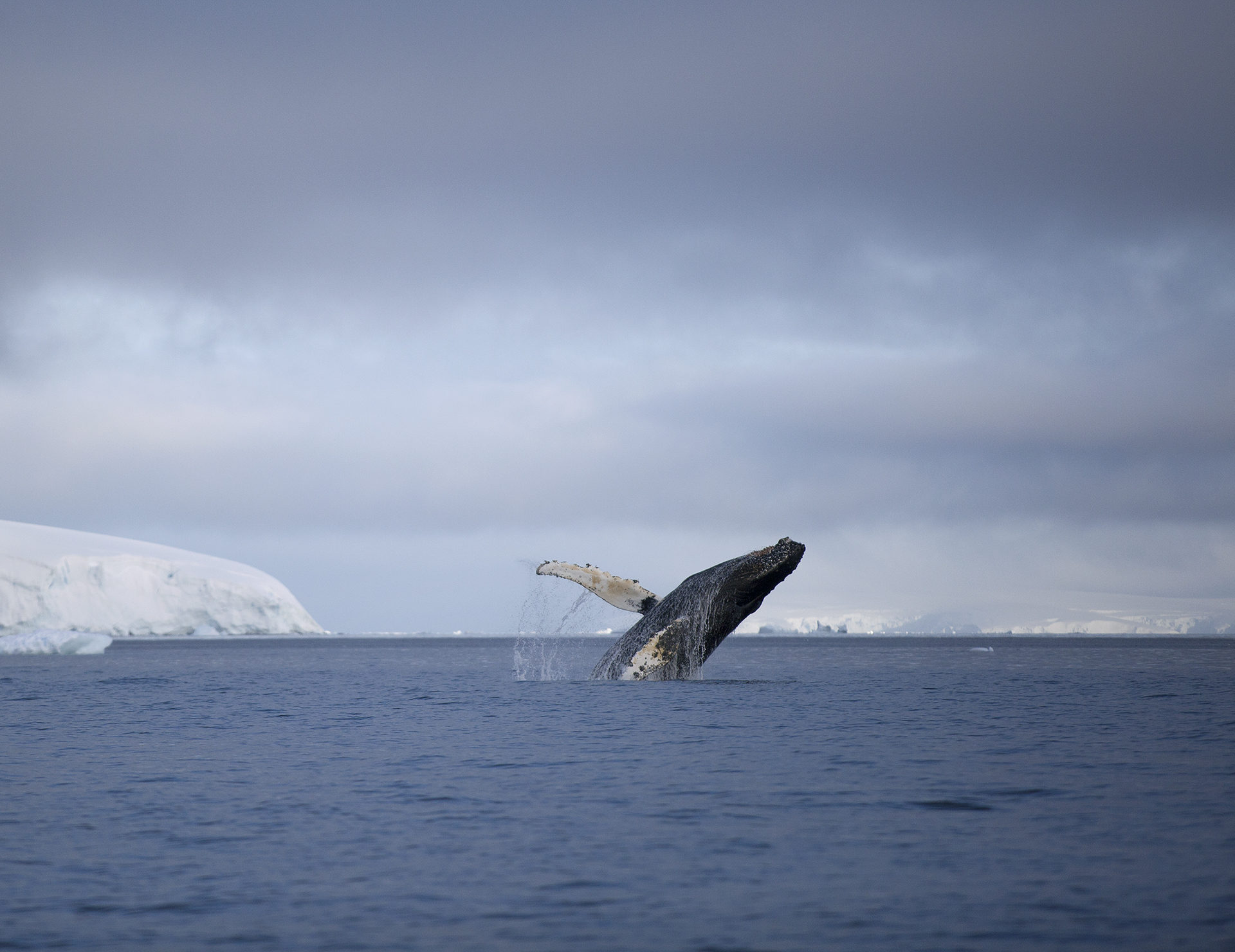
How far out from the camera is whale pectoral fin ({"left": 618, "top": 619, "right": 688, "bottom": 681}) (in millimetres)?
25938

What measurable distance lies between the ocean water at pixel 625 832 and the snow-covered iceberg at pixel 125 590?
96.7m

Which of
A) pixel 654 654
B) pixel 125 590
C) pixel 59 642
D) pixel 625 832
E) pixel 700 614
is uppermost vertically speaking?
pixel 125 590

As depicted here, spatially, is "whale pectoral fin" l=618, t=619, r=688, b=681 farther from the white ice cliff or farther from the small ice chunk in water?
the white ice cliff

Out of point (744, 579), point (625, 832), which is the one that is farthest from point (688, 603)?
point (625, 832)

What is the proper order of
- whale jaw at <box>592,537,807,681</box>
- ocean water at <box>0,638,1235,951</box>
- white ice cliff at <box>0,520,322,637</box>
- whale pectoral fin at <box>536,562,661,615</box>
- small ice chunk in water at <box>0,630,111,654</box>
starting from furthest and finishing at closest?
white ice cliff at <box>0,520,322,637</box>
small ice chunk in water at <box>0,630,111,654</box>
whale pectoral fin at <box>536,562,661,615</box>
whale jaw at <box>592,537,807,681</box>
ocean water at <box>0,638,1235,951</box>

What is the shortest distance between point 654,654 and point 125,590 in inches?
4466

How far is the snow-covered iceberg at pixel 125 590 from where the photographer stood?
11038cm

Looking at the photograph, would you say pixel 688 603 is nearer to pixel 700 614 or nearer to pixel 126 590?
pixel 700 614

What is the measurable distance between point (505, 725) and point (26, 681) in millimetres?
30335

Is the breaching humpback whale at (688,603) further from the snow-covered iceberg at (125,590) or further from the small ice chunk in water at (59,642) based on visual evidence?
the snow-covered iceberg at (125,590)

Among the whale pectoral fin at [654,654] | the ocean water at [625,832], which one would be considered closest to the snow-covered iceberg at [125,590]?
the whale pectoral fin at [654,654]

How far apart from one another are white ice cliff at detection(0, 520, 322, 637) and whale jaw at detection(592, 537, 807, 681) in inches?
3783

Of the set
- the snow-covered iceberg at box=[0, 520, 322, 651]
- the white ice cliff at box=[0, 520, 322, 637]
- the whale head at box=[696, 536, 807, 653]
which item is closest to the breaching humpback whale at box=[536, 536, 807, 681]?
the whale head at box=[696, 536, 807, 653]

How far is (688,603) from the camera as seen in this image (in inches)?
985
